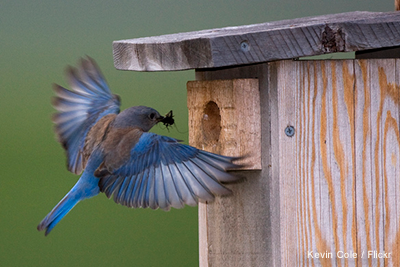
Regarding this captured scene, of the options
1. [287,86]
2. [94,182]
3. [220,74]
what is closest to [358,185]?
[287,86]

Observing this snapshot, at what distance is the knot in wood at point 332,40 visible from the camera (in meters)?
1.77

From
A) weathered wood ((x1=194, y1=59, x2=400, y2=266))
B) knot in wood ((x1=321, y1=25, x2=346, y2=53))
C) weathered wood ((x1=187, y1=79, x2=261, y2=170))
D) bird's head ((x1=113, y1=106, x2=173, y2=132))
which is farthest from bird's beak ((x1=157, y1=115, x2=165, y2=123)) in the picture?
knot in wood ((x1=321, y1=25, x2=346, y2=53))

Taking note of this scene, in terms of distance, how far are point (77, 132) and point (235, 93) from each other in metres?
0.97

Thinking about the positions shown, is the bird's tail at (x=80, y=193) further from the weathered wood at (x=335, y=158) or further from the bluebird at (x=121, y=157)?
the weathered wood at (x=335, y=158)

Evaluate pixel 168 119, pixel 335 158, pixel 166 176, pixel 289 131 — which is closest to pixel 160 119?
pixel 168 119

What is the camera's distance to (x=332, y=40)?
5.83ft

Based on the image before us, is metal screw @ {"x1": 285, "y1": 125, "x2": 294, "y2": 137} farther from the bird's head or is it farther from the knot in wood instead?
the bird's head

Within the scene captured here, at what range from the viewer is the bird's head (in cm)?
240

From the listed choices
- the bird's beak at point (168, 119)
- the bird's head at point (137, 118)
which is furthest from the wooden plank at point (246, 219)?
the bird's beak at point (168, 119)

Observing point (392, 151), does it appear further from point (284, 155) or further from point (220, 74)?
point (220, 74)

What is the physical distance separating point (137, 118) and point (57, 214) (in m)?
0.53

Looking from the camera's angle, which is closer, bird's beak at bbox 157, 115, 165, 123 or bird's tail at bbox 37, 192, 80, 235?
bird's tail at bbox 37, 192, 80, 235

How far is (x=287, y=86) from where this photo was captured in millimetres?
1862

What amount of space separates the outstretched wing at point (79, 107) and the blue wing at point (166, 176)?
429 millimetres
